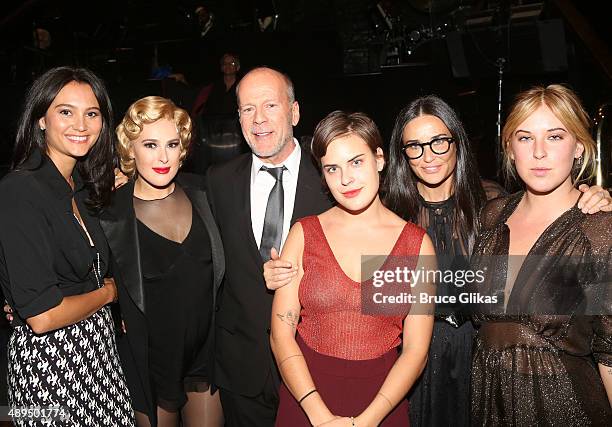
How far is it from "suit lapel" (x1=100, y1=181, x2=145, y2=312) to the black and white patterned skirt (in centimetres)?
22

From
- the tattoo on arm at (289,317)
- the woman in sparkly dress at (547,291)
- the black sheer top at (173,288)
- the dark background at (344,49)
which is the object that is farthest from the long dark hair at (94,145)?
the dark background at (344,49)

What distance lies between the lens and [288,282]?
2074mm

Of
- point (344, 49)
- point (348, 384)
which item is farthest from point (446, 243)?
point (344, 49)

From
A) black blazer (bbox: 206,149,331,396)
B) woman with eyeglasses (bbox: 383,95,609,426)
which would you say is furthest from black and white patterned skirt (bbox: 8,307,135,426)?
woman with eyeglasses (bbox: 383,95,609,426)

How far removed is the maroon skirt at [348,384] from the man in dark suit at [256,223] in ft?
1.64

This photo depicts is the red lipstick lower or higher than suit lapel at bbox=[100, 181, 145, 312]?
higher

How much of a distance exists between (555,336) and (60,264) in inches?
72.9

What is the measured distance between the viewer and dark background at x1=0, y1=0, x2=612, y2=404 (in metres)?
5.72

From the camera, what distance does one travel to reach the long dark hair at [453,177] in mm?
2383

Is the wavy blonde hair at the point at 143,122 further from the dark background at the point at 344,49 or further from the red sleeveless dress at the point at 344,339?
the dark background at the point at 344,49

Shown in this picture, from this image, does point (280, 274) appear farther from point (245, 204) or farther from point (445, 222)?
point (445, 222)

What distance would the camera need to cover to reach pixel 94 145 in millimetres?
2527

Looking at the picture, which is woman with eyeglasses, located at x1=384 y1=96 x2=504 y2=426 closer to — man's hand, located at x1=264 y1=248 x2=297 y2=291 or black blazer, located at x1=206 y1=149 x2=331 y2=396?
black blazer, located at x1=206 y1=149 x2=331 y2=396

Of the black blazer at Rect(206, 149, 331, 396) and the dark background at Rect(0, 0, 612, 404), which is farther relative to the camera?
→ the dark background at Rect(0, 0, 612, 404)
